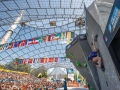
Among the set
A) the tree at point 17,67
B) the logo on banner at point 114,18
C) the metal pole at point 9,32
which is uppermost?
the metal pole at point 9,32

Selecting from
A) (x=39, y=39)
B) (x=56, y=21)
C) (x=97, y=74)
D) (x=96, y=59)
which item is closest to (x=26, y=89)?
(x=39, y=39)

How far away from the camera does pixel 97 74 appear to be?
822 centimetres

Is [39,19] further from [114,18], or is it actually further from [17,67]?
[114,18]

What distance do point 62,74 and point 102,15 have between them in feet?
134

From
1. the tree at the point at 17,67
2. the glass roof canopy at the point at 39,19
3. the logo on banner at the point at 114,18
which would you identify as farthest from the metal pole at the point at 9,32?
the logo on banner at the point at 114,18

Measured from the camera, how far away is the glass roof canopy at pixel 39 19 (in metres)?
21.7

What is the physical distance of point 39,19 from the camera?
26.3 metres

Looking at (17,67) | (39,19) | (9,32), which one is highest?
(39,19)

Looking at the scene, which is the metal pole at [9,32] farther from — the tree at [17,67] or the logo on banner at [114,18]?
the logo on banner at [114,18]

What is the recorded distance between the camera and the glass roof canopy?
21734 mm

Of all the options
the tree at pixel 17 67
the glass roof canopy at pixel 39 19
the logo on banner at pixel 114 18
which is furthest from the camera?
the tree at pixel 17 67

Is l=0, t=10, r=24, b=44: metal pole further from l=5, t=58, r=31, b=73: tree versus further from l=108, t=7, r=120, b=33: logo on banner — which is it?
l=108, t=7, r=120, b=33: logo on banner

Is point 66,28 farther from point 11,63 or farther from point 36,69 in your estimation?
point 36,69

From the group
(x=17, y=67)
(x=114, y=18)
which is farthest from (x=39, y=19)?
(x=114, y=18)
